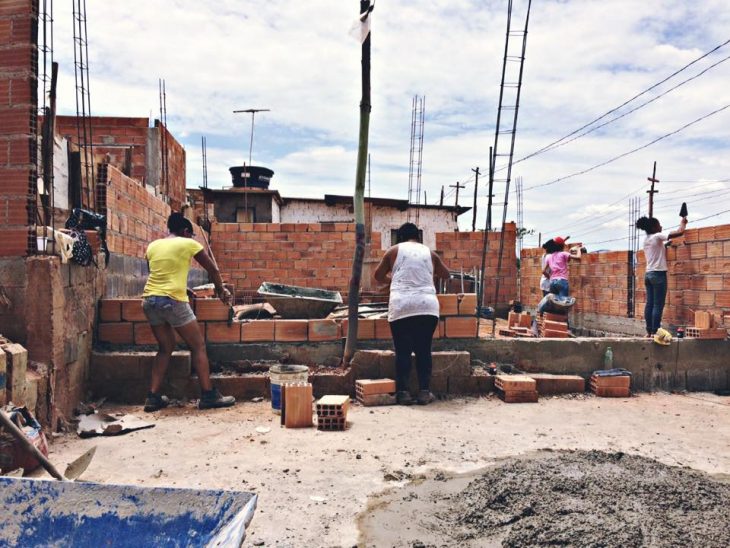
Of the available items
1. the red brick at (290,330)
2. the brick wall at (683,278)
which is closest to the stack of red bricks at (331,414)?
the red brick at (290,330)

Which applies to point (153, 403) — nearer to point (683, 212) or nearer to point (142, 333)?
point (142, 333)

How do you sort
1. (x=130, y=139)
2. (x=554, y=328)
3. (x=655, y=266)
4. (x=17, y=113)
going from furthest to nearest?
1. (x=130, y=139)
2. (x=554, y=328)
3. (x=655, y=266)
4. (x=17, y=113)

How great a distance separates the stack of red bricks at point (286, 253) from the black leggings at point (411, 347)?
15.2 ft

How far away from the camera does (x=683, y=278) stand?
273 inches

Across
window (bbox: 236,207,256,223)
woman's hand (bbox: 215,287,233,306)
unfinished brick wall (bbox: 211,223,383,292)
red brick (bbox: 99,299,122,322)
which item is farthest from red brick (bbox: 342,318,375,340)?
window (bbox: 236,207,256,223)

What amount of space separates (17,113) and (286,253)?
581 centimetres

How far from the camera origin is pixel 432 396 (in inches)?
200

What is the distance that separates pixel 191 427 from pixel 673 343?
15.6ft

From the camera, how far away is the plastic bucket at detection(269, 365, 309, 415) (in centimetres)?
462

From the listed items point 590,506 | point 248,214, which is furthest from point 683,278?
point 248,214

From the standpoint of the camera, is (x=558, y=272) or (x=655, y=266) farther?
(x=558, y=272)

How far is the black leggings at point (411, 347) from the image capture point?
16.4 ft

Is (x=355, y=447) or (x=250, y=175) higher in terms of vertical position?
(x=250, y=175)

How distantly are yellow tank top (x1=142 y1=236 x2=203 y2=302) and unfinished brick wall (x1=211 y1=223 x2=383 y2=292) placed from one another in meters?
4.99
